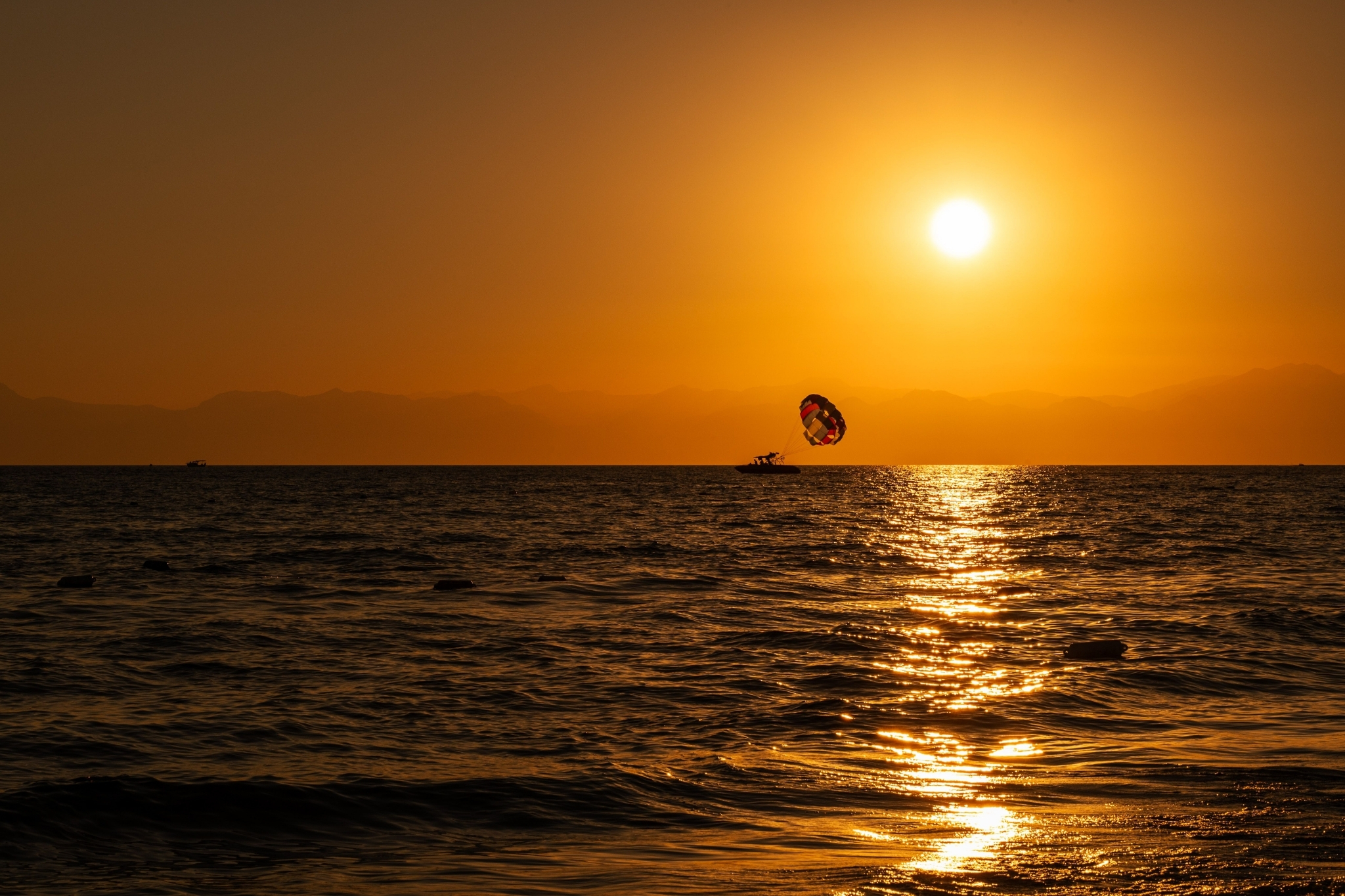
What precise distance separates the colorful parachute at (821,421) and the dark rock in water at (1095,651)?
81.1 m

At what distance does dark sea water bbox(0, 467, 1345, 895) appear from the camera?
11.8 metres

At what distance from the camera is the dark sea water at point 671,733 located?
466 inches

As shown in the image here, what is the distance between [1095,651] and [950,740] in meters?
8.66

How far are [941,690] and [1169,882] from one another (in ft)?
35.2

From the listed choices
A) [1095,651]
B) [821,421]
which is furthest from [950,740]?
[821,421]

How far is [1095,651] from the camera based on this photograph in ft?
81.4

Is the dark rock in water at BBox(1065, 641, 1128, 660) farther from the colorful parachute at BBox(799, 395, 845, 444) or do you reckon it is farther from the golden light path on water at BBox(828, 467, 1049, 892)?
the colorful parachute at BBox(799, 395, 845, 444)

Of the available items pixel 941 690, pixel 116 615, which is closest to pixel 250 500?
pixel 116 615

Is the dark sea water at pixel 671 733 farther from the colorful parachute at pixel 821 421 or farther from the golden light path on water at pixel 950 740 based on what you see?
the colorful parachute at pixel 821 421

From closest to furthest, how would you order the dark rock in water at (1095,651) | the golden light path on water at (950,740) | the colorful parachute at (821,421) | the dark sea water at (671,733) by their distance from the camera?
1. the dark sea water at (671,733)
2. the golden light path on water at (950,740)
3. the dark rock in water at (1095,651)
4. the colorful parachute at (821,421)

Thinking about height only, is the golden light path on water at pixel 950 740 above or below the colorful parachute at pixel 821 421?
below

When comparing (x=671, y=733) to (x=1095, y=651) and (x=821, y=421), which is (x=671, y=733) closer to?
(x=1095, y=651)

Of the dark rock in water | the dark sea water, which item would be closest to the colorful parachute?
the dark sea water

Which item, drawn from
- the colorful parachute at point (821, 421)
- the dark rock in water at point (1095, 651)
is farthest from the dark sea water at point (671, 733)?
the colorful parachute at point (821, 421)
